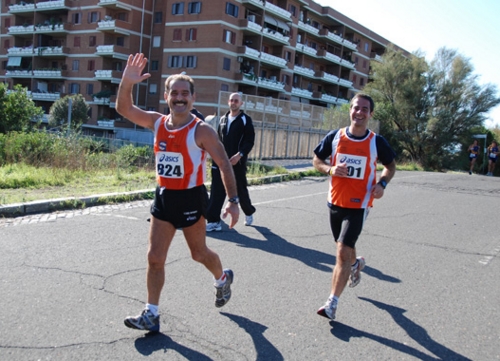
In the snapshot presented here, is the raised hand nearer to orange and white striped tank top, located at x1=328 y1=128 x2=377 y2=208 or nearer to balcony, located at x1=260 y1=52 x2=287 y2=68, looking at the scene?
orange and white striped tank top, located at x1=328 y1=128 x2=377 y2=208

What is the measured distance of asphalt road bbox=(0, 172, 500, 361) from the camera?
3.50 metres

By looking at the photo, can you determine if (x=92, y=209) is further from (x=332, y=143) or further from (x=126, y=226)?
(x=332, y=143)

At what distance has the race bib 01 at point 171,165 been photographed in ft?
12.1

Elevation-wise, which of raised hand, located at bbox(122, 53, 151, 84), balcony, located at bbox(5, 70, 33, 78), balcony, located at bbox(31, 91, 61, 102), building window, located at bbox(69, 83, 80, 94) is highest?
balcony, located at bbox(5, 70, 33, 78)

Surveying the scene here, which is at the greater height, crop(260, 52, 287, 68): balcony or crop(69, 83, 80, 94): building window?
crop(260, 52, 287, 68): balcony

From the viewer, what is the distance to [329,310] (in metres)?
4.05

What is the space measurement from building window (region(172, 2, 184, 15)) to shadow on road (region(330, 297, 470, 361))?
49.7 metres

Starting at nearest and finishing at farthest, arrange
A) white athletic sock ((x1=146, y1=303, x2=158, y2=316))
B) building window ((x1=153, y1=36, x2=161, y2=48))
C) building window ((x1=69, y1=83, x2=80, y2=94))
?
white athletic sock ((x1=146, y1=303, x2=158, y2=316)) < building window ((x1=153, y1=36, x2=161, y2=48)) < building window ((x1=69, y1=83, x2=80, y2=94))

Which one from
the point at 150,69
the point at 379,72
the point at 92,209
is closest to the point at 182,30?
the point at 150,69

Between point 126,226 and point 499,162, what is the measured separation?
3605cm

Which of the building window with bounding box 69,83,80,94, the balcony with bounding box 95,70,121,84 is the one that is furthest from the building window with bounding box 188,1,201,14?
the building window with bounding box 69,83,80,94

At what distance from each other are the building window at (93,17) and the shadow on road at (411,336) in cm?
5922

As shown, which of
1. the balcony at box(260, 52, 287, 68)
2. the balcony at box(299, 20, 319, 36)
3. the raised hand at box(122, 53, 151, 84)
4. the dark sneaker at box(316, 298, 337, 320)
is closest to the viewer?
the raised hand at box(122, 53, 151, 84)

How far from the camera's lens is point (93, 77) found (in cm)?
5650
